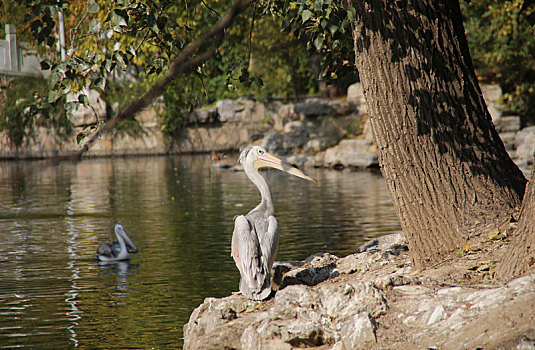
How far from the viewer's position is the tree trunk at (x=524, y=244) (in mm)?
5227

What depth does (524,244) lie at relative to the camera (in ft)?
17.3

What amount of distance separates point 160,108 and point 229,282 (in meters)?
27.2

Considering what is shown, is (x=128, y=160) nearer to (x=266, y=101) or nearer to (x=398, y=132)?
(x=266, y=101)

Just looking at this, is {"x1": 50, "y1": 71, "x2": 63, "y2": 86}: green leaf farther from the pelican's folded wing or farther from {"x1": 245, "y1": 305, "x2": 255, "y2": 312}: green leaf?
{"x1": 245, "y1": 305, "x2": 255, "y2": 312}: green leaf

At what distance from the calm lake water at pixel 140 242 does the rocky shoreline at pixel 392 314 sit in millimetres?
841

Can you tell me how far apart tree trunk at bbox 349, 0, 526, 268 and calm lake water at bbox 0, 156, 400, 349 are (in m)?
2.70

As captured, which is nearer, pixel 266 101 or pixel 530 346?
pixel 530 346

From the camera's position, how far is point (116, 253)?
1052cm

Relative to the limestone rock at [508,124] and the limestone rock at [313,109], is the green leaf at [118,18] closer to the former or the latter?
the limestone rock at [508,124]

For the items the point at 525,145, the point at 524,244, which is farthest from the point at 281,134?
the point at 524,244

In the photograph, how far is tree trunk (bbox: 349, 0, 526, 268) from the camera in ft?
20.0

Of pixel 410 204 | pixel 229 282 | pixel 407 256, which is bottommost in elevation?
pixel 229 282

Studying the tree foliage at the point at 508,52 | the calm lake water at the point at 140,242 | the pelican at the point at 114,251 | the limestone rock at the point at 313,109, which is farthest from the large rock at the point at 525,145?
the pelican at the point at 114,251

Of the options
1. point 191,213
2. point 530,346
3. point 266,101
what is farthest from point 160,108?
point 530,346
